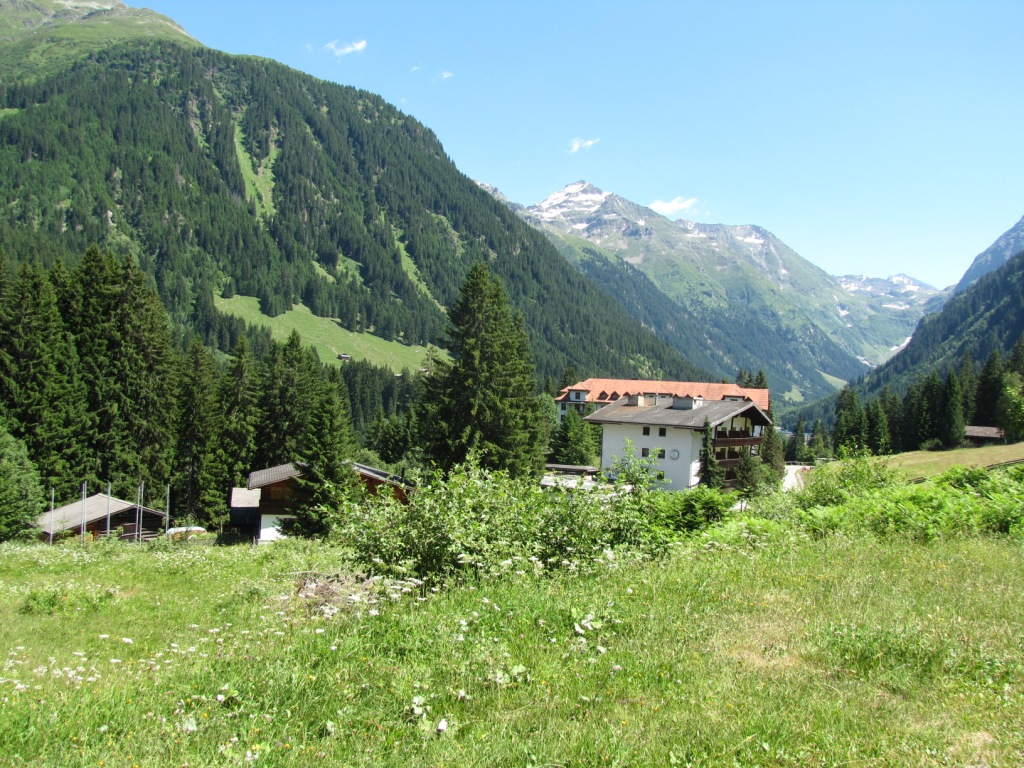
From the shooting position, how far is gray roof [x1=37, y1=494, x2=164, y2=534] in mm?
39688

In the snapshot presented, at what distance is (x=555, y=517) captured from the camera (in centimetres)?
1029

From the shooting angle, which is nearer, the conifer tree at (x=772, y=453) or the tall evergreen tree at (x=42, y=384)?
the tall evergreen tree at (x=42, y=384)

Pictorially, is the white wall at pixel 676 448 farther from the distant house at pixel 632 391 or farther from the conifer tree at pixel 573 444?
the distant house at pixel 632 391

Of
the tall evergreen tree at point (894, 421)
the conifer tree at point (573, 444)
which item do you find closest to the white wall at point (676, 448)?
the conifer tree at point (573, 444)

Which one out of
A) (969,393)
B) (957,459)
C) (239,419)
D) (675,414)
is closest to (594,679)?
(239,419)

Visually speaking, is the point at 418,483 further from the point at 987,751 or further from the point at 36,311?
the point at 36,311

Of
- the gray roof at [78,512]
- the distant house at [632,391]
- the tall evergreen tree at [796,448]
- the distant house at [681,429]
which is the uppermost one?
the distant house at [632,391]

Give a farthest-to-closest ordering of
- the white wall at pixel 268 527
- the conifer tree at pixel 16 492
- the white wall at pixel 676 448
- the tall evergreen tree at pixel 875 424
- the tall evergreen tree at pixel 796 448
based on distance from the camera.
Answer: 1. the tall evergreen tree at pixel 796 448
2. the tall evergreen tree at pixel 875 424
3. the white wall at pixel 676 448
4. the white wall at pixel 268 527
5. the conifer tree at pixel 16 492

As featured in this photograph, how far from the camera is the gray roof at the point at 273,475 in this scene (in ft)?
138

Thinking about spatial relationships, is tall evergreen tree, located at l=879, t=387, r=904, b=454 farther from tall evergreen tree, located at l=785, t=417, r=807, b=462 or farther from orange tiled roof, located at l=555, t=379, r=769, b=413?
orange tiled roof, located at l=555, t=379, r=769, b=413

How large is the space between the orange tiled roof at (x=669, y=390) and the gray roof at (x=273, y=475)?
67098 mm

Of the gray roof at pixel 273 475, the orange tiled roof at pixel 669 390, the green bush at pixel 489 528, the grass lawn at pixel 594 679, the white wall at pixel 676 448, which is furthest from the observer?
the orange tiled roof at pixel 669 390

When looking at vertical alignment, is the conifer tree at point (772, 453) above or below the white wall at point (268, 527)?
above

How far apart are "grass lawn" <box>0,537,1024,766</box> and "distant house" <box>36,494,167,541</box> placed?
36679 millimetres
